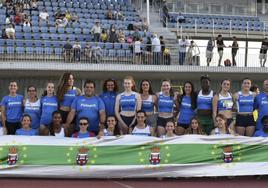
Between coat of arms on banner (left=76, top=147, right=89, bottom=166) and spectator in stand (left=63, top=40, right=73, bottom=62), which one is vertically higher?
spectator in stand (left=63, top=40, right=73, bottom=62)

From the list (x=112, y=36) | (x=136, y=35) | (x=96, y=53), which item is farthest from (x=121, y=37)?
(x=96, y=53)

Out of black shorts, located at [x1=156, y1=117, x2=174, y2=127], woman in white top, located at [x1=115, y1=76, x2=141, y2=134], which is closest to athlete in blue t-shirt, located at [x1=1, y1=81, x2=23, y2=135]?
woman in white top, located at [x1=115, y1=76, x2=141, y2=134]

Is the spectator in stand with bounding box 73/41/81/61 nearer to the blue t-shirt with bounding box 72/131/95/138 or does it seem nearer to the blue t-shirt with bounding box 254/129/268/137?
the blue t-shirt with bounding box 72/131/95/138

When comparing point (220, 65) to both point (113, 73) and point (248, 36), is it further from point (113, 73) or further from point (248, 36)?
point (248, 36)

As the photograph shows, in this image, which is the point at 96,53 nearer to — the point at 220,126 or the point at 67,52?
the point at 67,52

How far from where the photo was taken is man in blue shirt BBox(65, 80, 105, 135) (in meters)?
8.42

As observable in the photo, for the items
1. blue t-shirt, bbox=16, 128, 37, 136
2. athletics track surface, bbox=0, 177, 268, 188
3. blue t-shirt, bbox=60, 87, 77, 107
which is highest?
blue t-shirt, bbox=60, 87, 77, 107

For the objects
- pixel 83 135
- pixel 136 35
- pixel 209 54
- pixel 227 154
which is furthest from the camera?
pixel 136 35

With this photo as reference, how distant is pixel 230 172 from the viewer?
8.02m

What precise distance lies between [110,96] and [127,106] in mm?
424

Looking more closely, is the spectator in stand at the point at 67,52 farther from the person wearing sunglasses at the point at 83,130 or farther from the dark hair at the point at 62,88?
the person wearing sunglasses at the point at 83,130

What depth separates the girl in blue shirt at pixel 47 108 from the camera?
8.56 m

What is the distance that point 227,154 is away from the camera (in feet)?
26.7

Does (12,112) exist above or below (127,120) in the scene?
above
